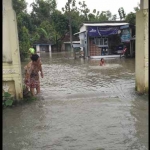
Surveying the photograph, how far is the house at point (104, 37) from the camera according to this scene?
86.2ft

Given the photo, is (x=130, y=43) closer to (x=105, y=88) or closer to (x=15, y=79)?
(x=105, y=88)

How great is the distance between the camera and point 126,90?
8.92m

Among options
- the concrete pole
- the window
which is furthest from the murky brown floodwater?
the window

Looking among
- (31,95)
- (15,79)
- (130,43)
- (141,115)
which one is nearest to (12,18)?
(15,79)

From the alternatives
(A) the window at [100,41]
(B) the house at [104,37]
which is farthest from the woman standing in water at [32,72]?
(A) the window at [100,41]

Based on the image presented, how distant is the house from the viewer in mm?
26266

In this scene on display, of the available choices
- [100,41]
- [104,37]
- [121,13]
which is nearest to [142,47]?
[104,37]

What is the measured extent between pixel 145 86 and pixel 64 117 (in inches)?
124

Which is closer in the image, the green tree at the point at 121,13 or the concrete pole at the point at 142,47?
the concrete pole at the point at 142,47

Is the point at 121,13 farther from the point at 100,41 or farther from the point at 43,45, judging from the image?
the point at 100,41

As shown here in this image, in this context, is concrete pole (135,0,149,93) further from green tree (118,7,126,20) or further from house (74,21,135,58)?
green tree (118,7,126,20)

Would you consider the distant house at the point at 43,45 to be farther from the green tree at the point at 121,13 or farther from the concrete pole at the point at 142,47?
the concrete pole at the point at 142,47

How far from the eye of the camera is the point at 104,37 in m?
27.5

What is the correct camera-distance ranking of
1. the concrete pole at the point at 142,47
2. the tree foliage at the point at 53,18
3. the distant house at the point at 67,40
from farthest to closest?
the distant house at the point at 67,40, the tree foliage at the point at 53,18, the concrete pole at the point at 142,47
